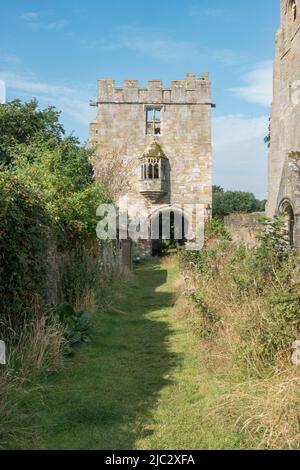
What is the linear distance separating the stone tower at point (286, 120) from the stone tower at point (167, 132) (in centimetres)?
1228

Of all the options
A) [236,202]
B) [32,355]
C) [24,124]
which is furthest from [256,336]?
[236,202]

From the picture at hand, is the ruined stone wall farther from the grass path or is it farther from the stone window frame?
the stone window frame

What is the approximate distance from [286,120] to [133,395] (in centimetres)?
961

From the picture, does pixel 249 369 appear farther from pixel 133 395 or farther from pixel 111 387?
pixel 111 387

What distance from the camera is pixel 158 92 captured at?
85.8 ft

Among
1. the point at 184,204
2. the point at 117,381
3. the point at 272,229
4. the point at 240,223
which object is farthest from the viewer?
the point at 184,204

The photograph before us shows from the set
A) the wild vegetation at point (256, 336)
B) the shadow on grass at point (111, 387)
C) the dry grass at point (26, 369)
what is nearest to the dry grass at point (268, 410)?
the wild vegetation at point (256, 336)

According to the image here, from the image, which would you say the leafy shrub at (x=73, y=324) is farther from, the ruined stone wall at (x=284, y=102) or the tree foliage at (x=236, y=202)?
the tree foliage at (x=236, y=202)

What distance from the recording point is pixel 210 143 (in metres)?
26.0

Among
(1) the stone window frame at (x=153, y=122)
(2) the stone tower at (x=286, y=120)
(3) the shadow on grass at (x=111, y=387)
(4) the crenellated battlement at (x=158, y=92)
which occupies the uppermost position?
(4) the crenellated battlement at (x=158, y=92)

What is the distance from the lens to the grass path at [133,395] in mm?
4082

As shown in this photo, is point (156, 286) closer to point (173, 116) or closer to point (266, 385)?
point (266, 385)

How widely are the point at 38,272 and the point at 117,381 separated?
215 centimetres
